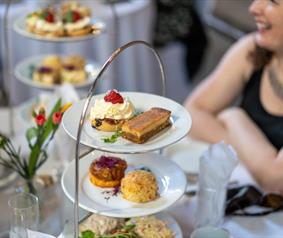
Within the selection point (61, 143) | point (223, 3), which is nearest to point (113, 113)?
point (61, 143)

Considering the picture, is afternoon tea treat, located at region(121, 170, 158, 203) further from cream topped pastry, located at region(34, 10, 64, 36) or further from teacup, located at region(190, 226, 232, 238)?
cream topped pastry, located at region(34, 10, 64, 36)

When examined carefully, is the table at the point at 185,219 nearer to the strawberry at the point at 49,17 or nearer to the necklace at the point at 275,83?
the necklace at the point at 275,83

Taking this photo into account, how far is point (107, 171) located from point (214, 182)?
283mm

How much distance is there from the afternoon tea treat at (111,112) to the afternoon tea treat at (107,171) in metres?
0.12

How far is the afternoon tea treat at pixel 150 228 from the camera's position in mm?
1141

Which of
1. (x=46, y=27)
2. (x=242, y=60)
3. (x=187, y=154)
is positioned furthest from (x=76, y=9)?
(x=187, y=154)

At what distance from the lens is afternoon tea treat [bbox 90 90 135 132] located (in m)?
1.06

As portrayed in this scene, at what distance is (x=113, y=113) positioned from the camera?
3.50 ft

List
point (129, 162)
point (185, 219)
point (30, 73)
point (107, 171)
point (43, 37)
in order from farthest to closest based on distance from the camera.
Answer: point (30, 73), point (43, 37), point (185, 219), point (129, 162), point (107, 171)

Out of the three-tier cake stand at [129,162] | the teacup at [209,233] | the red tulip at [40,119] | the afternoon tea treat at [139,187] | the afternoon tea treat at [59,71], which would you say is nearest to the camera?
the three-tier cake stand at [129,162]

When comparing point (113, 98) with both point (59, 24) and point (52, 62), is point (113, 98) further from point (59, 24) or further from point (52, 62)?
point (52, 62)

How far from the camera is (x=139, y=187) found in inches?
43.2

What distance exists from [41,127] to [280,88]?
2.75 feet

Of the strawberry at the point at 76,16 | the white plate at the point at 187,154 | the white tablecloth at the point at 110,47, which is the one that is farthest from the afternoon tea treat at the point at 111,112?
the white tablecloth at the point at 110,47
